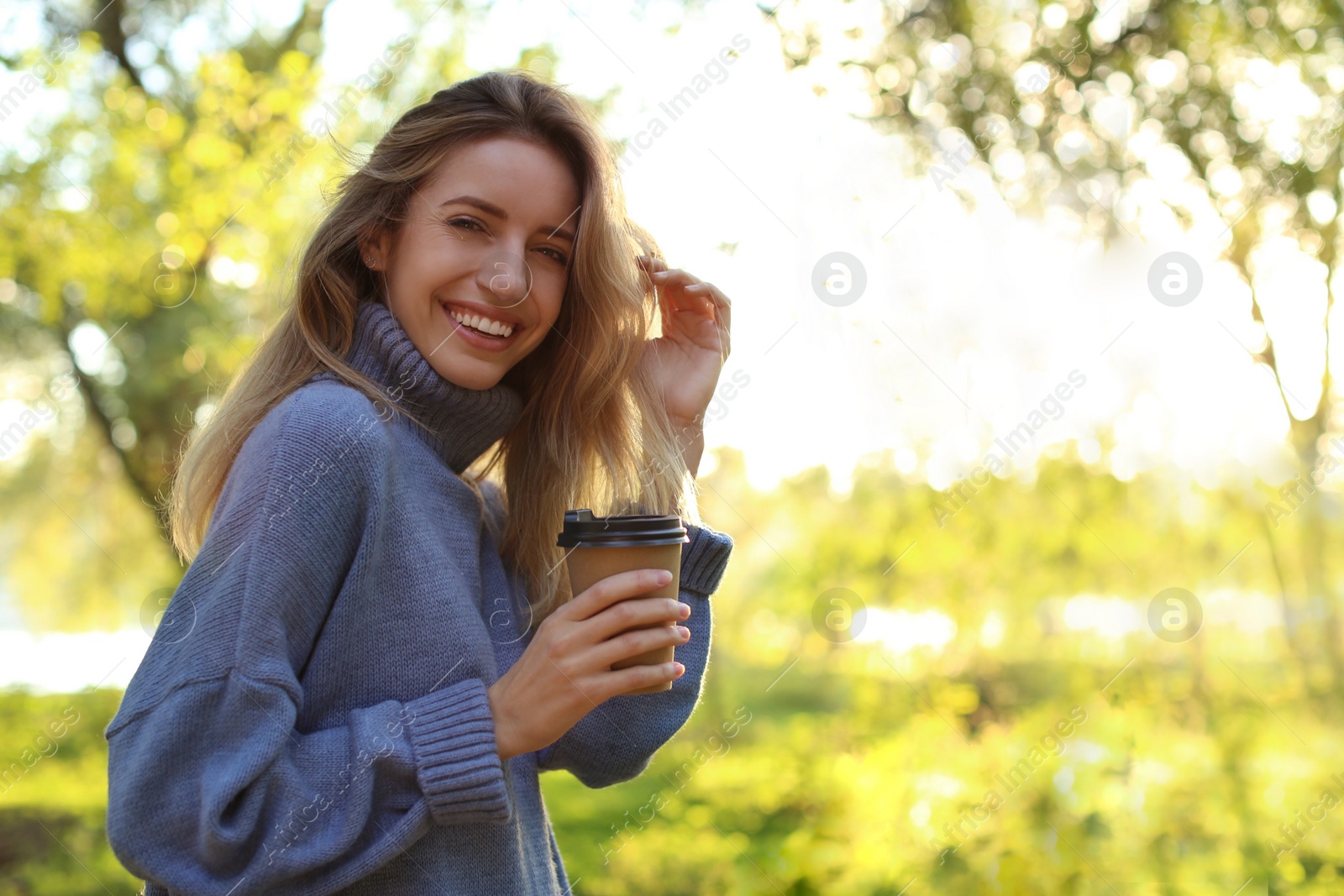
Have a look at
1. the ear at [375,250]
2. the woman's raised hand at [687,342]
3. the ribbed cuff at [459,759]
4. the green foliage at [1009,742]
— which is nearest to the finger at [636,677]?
the ribbed cuff at [459,759]

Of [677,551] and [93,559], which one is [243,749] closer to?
[677,551]

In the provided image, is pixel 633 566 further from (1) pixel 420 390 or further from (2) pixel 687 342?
(2) pixel 687 342

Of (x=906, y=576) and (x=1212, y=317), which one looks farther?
(x=906, y=576)

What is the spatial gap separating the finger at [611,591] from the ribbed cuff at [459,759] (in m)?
0.18

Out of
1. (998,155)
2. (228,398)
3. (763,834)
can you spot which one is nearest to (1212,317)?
(998,155)

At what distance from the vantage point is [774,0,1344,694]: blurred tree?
4.53m

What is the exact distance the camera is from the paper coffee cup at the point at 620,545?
1.30 metres

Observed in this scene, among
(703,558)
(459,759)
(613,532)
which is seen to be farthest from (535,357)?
(459,759)

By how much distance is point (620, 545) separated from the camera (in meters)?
1.30

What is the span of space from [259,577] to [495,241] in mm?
639

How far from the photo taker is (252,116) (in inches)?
189

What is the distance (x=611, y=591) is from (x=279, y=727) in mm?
426

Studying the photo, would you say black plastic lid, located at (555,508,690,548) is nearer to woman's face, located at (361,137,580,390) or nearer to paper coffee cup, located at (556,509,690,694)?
paper coffee cup, located at (556,509,690,694)

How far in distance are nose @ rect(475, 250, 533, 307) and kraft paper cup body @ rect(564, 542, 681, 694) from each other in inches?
17.6
